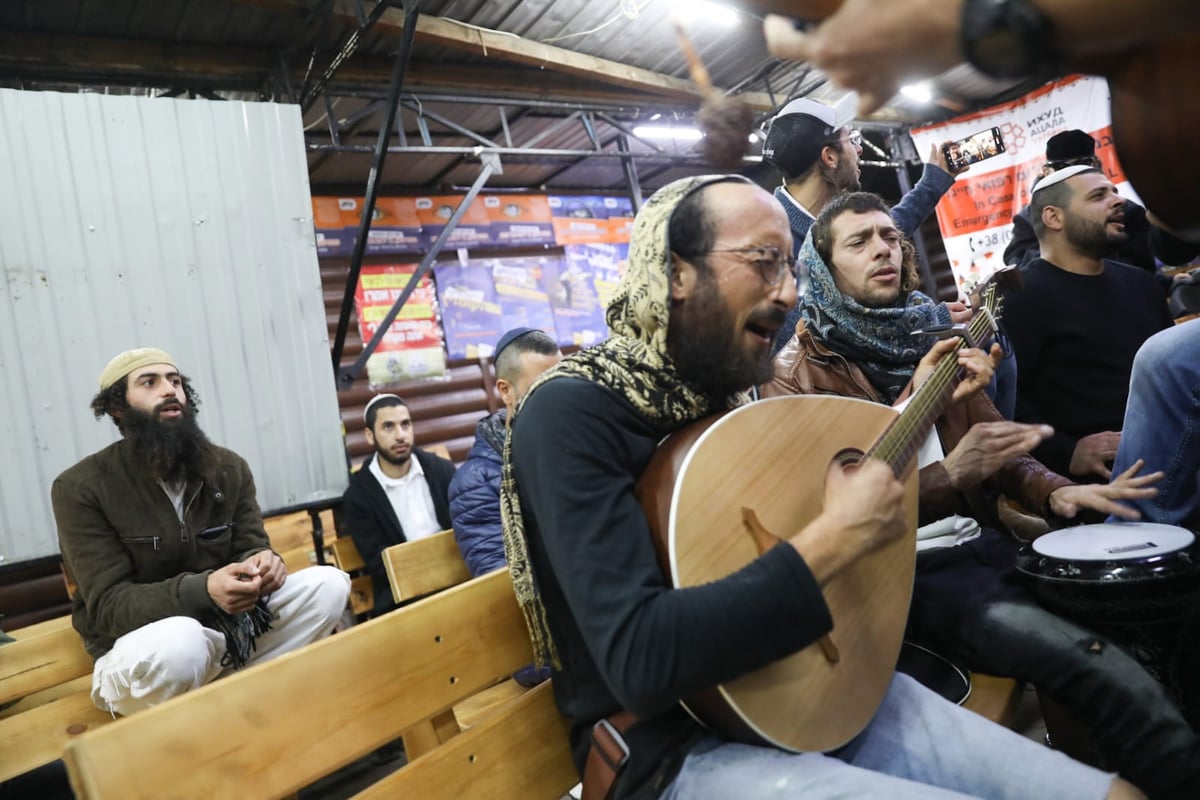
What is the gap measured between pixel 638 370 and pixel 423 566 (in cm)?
178

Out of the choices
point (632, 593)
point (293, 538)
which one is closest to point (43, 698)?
point (293, 538)

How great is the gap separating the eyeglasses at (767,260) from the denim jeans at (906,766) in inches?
35.6

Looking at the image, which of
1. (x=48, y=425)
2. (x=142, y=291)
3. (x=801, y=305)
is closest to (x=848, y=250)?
(x=801, y=305)

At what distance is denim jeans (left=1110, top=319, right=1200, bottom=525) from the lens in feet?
7.03

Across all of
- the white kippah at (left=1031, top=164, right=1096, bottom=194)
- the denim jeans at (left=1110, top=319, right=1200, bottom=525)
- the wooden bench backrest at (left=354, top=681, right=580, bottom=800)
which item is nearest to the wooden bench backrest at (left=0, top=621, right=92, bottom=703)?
the wooden bench backrest at (left=354, top=681, right=580, bottom=800)

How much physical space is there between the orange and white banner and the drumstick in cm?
265

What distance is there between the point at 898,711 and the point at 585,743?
2.12ft

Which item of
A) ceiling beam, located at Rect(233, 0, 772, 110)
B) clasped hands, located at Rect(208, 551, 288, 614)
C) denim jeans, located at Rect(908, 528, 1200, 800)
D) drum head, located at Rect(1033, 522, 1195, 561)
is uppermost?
ceiling beam, located at Rect(233, 0, 772, 110)

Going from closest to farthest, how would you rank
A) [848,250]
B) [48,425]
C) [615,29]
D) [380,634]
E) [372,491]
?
[380,634]
[848,250]
[48,425]
[372,491]
[615,29]

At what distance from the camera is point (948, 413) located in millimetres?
Result: 2408

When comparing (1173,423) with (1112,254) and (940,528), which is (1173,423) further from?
(1112,254)

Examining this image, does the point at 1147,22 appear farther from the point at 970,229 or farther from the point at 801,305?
the point at 970,229

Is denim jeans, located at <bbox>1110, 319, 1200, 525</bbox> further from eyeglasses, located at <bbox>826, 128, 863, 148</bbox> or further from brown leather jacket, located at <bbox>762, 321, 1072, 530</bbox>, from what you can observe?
eyeglasses, located at <bbox>826, 128, 863, 148</bbox>

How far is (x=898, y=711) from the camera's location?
153 cm
